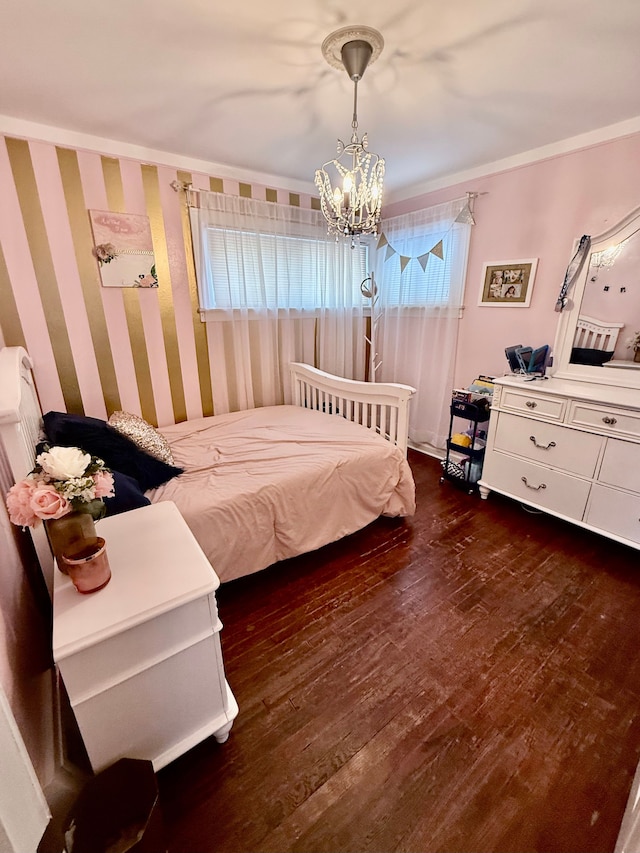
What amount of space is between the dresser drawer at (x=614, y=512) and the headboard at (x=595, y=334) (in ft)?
3.01

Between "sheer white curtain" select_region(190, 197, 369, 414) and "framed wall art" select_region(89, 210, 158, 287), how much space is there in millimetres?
348

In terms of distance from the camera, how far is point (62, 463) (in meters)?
0.96

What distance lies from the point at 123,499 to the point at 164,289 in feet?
5.94

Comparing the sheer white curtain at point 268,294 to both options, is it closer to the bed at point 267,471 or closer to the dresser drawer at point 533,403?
the bed at point 267,471

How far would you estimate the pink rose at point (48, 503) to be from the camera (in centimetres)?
90

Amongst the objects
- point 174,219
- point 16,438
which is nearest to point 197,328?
point 174,219

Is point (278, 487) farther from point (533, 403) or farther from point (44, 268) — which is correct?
point (44, 268)

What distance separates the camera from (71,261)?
2.32m

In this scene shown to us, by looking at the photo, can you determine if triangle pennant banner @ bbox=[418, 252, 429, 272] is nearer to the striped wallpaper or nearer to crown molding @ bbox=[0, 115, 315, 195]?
crown molding @ bbox=[0, 115, 315, 195]

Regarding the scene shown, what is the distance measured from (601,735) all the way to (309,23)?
2769 millimetres

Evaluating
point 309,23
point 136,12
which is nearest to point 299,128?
point 309,23

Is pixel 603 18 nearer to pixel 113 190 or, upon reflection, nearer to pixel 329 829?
pixel 113 190

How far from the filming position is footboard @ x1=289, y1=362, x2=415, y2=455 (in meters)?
2.36

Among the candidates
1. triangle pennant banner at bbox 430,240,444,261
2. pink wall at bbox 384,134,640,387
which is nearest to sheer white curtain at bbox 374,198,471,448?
triangle pennant banner at bbox 430,240,444,261
